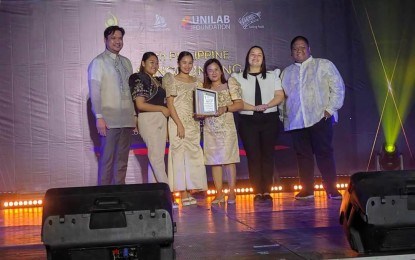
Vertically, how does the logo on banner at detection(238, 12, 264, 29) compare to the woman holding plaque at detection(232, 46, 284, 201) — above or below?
above

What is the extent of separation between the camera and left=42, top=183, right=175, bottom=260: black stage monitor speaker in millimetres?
3215

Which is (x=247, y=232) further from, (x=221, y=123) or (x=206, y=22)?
(x=206, y=22)

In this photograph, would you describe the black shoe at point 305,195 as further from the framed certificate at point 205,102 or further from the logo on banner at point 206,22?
the logo on banner at point 206,22

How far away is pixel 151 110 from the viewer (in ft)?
20.9

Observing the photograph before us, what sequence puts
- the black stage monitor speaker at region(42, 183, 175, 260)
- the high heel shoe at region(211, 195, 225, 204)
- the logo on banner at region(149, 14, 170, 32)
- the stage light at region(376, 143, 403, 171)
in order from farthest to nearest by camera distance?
the stage light at region(376, 143, 403, 171), the logo on banner at region(149, 14, 170, 32), the high heel shoe at region(211, 195, 225, 204), the black stage monitor speaker at region(42, 183, 175, 260)

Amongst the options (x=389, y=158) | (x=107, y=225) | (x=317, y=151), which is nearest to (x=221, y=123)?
(x=317, y=151)

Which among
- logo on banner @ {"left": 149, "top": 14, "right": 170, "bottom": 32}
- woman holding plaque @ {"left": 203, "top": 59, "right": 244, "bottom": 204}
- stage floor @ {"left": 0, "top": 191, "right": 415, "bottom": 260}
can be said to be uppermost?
logo on banner @ {"left": 149, "top": 14, "right": 170, "bottom": 32}

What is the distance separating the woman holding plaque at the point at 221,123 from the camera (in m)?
6.46

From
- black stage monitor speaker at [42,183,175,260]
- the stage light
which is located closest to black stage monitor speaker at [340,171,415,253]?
black stage monitor speaker at [42,183,175,260]

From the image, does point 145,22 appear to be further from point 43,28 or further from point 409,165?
point 409,165

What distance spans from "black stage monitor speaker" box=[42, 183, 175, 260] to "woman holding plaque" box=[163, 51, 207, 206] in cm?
319

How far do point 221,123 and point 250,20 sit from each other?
2021mm

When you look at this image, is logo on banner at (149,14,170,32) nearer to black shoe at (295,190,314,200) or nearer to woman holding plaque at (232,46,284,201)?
woman holding plaque at (232,46,284,201)

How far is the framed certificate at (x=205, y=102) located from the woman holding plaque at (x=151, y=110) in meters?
0.33
